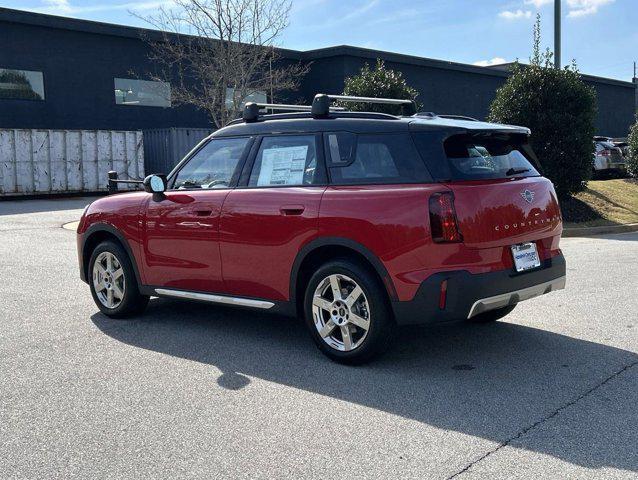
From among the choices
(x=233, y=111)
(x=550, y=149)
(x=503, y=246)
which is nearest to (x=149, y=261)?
(x=503, y=246)

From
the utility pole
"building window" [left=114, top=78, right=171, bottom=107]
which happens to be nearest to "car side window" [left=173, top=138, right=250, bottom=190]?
the utility pole

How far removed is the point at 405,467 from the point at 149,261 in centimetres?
360

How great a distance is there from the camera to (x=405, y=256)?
470 cm

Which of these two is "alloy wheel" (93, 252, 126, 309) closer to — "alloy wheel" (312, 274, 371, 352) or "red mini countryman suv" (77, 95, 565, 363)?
"red mini countryman suv" (77, 95, 565, 363)

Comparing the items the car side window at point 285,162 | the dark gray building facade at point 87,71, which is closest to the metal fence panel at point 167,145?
the dark gray building facade at point 87,71

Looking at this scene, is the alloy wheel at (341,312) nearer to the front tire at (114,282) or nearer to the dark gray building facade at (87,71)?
the front tire at (114,282)

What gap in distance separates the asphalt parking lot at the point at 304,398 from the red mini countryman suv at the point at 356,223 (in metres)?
0.46

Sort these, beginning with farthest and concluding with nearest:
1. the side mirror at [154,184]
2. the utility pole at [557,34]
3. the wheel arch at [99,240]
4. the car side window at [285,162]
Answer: the utility pole at [557,34] → the wheel arch at [99,240] → the side mirror at [154,184] → the car side window at [285,162]

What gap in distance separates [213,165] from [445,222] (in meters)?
2.36

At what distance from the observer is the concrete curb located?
45.0 feet

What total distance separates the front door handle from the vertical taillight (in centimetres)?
107

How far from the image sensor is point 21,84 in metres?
26.2

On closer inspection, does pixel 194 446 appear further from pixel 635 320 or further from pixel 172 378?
pixel 635 320

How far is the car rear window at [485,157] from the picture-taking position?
4852mm
